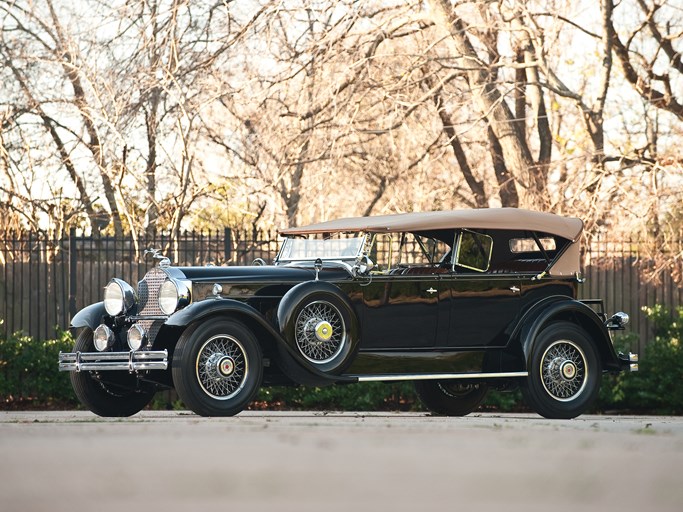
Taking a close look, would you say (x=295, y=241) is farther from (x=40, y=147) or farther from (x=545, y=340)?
(x=40, y=147)

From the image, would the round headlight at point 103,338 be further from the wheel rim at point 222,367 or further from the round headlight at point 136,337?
the wheel rim at point 222,367

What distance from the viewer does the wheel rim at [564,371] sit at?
36.4 ft

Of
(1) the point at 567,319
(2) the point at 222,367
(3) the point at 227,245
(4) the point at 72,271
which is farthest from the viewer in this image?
(4) the point at 72,271

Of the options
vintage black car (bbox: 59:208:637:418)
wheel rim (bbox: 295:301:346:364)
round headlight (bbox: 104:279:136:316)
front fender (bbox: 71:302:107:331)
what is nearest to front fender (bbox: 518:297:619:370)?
vintage black car (bbox: 59:208:637:418)

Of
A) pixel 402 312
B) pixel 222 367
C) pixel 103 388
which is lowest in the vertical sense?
pixel 103 388

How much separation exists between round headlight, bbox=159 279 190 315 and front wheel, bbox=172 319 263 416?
1.73 feet

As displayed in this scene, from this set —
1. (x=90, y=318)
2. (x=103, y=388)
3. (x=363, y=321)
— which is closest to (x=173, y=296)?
(x=90, y=318)

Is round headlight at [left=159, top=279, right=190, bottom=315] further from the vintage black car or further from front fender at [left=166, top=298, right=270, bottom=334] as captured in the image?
front fender at [left=166, top=298, right=270, bottom=334]

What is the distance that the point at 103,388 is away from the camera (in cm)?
1076

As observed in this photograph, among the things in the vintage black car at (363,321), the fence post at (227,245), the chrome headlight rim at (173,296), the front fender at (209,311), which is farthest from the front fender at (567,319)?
the fence post at (227,245)

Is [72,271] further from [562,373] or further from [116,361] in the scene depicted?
[562,373]

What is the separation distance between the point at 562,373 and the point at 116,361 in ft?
13.3

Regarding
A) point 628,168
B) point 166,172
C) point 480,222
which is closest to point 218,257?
point 166,172

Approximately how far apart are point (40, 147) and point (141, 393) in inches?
485
